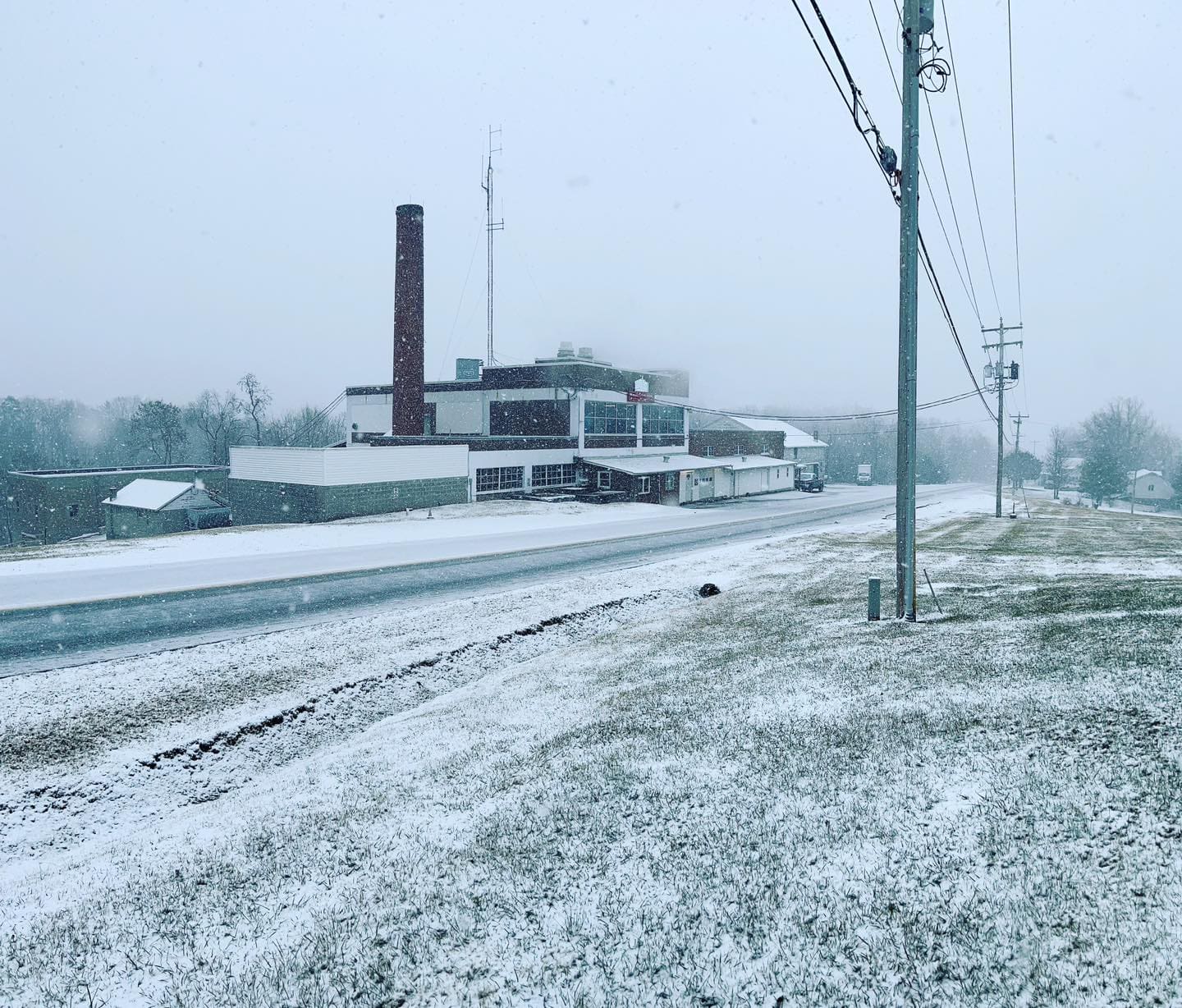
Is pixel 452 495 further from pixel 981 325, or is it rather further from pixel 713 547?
pixel 981 325

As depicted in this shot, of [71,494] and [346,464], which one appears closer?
[346,464]

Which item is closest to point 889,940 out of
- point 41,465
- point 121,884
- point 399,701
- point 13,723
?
point 121,884

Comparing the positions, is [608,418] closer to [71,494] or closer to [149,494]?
[149,494]

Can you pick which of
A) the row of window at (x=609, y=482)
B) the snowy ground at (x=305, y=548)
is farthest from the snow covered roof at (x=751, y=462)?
the snowy ground at (x=305, y=548)

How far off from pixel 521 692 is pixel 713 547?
17.4 metres

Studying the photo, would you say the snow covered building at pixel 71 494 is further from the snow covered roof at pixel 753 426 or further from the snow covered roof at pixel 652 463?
the snow covered roof at pixel 753 426

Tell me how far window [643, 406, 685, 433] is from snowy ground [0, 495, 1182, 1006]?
141 feet

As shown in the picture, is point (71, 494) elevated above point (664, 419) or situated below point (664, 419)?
below

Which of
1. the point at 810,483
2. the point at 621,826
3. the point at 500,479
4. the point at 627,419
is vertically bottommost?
the point at 621,826

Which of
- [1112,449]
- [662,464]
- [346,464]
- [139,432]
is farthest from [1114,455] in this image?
[139,432]

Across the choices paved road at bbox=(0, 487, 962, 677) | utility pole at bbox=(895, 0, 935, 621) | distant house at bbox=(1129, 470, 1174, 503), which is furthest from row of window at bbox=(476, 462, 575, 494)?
distant house at bbox=(1129, 470, 1174, 503)

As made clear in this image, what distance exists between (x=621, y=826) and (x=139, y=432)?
327 ft

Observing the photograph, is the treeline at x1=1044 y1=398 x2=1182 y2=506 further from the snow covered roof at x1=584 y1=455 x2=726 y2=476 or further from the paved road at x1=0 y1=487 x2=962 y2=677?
the paved road at x1=0 y1=487 x2=962 y2=677

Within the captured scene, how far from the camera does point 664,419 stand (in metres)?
55.9
